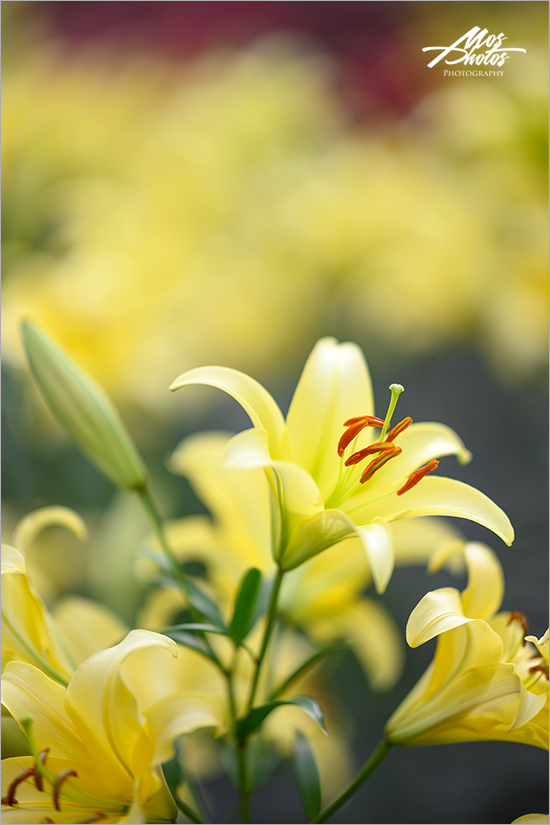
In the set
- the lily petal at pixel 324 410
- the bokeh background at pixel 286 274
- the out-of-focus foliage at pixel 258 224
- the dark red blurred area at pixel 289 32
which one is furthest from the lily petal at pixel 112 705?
the dark red blurred area at pixel 289 32

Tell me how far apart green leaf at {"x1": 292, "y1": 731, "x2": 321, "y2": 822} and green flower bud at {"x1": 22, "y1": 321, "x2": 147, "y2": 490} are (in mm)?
175

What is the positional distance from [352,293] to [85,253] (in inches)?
11.5

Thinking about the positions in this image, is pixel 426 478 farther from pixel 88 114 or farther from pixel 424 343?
pixel 88 114

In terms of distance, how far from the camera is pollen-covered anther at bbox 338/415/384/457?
1.01 ft

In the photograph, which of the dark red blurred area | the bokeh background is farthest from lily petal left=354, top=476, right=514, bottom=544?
the dark red blurred area

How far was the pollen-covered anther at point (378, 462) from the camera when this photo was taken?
0.31 meters

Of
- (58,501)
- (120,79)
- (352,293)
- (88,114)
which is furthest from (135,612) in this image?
(120,79)

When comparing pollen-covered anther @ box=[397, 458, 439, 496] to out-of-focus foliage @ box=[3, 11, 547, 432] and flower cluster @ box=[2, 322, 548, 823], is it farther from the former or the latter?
out-of-focus foliage @ box=[3, 11, 547, 432]

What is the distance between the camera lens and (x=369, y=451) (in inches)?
11.8

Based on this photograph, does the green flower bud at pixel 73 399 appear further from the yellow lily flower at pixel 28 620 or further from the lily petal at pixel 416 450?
the lily petal at pixel 416 450

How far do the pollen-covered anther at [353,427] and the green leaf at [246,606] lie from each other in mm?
75

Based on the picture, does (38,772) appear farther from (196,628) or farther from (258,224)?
(258,224)

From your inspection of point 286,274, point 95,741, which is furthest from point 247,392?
point 286,274

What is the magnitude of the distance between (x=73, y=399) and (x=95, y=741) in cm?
17
